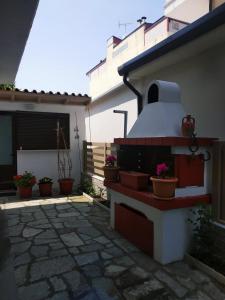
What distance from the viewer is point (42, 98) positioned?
8.62m

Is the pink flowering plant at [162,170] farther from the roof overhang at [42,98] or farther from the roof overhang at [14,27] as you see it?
the roof overhang at [42,98]

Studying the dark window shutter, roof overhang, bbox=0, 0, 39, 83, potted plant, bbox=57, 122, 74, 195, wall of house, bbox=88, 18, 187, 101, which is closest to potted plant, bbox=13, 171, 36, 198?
the dark window shutter

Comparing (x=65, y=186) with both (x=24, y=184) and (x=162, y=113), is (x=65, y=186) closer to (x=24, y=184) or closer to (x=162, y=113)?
(x=24, y=184)

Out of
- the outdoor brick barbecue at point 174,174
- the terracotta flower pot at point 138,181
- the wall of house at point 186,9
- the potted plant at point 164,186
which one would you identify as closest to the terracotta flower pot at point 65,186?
the outdoor brick barbecue at point 174,174

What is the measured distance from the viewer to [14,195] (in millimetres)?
8375

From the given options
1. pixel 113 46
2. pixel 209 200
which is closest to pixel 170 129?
pixel 209 200

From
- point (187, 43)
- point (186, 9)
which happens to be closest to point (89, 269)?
point (187, 43)

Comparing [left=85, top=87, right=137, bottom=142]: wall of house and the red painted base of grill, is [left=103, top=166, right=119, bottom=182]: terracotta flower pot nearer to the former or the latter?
the red painted base of grill

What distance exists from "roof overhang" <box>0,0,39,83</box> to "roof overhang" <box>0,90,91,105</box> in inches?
133

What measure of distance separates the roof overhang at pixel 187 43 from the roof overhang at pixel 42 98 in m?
3.92

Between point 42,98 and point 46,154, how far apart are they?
6.44 feet

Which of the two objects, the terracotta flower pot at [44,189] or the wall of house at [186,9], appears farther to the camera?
the terracotta flower pot at [44,189]

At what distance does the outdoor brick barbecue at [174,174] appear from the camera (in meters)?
3.69

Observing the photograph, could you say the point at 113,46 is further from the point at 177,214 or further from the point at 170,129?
the point at 177,214
